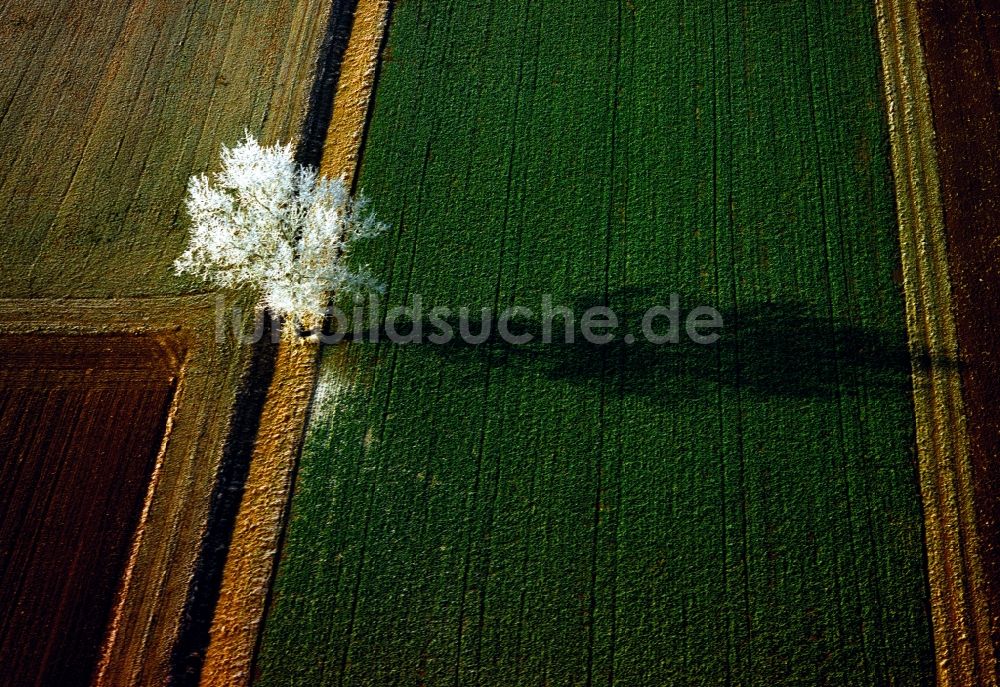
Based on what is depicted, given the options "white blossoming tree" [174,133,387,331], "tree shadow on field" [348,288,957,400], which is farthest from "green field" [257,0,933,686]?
"white blossoming tree" [174,133,387,331]

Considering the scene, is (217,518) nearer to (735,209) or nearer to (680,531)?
(680,531)

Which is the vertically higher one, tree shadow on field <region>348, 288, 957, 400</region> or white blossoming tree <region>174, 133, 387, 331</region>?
white blossoming tree <region>174, 133, 387, 331</region>

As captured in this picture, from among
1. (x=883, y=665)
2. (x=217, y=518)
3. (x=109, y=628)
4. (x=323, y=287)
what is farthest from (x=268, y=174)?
(x=883, y=665)

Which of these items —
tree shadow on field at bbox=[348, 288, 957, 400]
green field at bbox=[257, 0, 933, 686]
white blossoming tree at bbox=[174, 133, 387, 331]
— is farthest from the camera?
white blossoming tree at bbox=[174, 133, 387, 331]

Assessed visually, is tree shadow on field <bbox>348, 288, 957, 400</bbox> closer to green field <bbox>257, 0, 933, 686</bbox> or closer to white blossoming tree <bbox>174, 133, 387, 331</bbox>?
green field <bbox>257, 0, 933, 686</bbox>

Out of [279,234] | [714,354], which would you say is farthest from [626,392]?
[279,234]

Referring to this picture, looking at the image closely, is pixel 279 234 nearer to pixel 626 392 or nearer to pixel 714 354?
pixel 626 392
